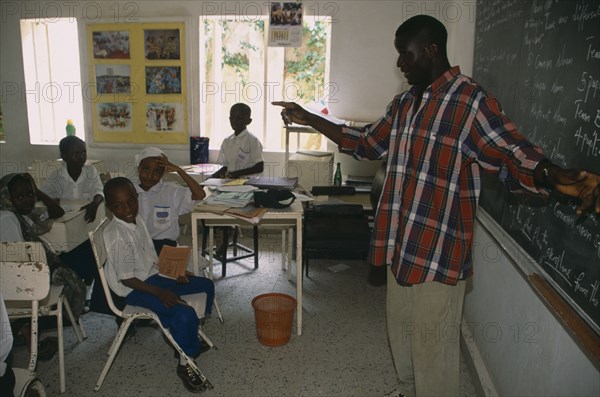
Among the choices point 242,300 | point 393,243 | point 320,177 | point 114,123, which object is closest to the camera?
point 393,243

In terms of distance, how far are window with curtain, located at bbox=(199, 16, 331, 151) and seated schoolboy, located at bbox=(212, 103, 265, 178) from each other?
0.82 m

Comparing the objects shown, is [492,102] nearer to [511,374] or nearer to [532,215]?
[532,215]

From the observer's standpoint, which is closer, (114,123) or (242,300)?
(242,300)

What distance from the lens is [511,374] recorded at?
193 centimetres

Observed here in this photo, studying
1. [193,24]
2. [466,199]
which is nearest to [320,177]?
[193,24]

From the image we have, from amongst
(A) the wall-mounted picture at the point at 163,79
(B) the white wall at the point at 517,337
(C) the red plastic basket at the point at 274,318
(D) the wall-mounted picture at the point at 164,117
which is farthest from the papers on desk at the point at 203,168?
(B) the white wall at the point at 517,337

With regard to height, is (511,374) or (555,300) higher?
(555,300)

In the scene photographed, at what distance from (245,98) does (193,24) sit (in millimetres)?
941

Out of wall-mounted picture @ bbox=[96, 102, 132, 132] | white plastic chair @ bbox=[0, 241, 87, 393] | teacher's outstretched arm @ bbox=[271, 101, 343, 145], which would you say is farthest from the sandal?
wall-mounted picture @ bbox=[96, 102, 132, 132]

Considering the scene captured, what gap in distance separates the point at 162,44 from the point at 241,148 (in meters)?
1.65

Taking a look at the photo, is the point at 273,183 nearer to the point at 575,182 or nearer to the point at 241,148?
the point at 241,148

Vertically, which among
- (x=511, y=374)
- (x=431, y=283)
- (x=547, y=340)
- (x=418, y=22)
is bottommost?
(x=511, y=374)

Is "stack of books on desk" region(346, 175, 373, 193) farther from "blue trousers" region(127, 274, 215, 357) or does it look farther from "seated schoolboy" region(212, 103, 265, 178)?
"blue trousers" region(127, 274, 215, 357)

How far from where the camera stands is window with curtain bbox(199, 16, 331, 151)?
4.88m
